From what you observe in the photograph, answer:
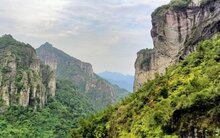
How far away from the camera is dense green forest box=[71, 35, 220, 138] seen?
18.0 metres

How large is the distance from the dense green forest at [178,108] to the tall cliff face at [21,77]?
186ft

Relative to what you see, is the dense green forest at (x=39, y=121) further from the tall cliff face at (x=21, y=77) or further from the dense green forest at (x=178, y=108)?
the dense green forest at (x=178, y=108)

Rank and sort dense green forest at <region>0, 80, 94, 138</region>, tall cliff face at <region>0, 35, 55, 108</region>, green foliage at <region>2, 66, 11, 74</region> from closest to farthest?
dense green forest at <region>0, 80, 94, 138</region>
tall cliff face at <region>0, 35, 55, 108</region>
green foliage at <region>2, 66, 11, 74</region>

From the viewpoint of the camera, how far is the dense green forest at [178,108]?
18.0 m

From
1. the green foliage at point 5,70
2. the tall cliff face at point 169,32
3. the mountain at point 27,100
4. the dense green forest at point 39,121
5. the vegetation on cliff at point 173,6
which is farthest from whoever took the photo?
the green foliage at point 5,70

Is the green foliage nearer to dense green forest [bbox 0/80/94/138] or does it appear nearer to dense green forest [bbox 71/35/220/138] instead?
dense green forest [bbox 0/80/94/138]

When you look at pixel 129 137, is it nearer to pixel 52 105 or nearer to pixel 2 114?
pixel 2 114

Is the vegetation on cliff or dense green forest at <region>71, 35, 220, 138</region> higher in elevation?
the vegetation on cliff

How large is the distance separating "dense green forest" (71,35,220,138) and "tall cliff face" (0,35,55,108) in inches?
2232

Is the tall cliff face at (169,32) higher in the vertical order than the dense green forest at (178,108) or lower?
higher

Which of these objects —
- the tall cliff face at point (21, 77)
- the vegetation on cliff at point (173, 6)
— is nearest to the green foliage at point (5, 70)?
the tall cliff face at point (21, 77)

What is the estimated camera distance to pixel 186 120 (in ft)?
60.6

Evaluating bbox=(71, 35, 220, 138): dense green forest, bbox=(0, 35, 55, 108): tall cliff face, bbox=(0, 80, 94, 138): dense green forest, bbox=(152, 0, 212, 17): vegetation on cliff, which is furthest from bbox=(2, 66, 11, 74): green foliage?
bbox=(71, 35, 220, 138): dense green forest

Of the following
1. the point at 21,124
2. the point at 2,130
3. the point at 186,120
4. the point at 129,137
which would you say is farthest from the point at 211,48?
the point at 21,124
